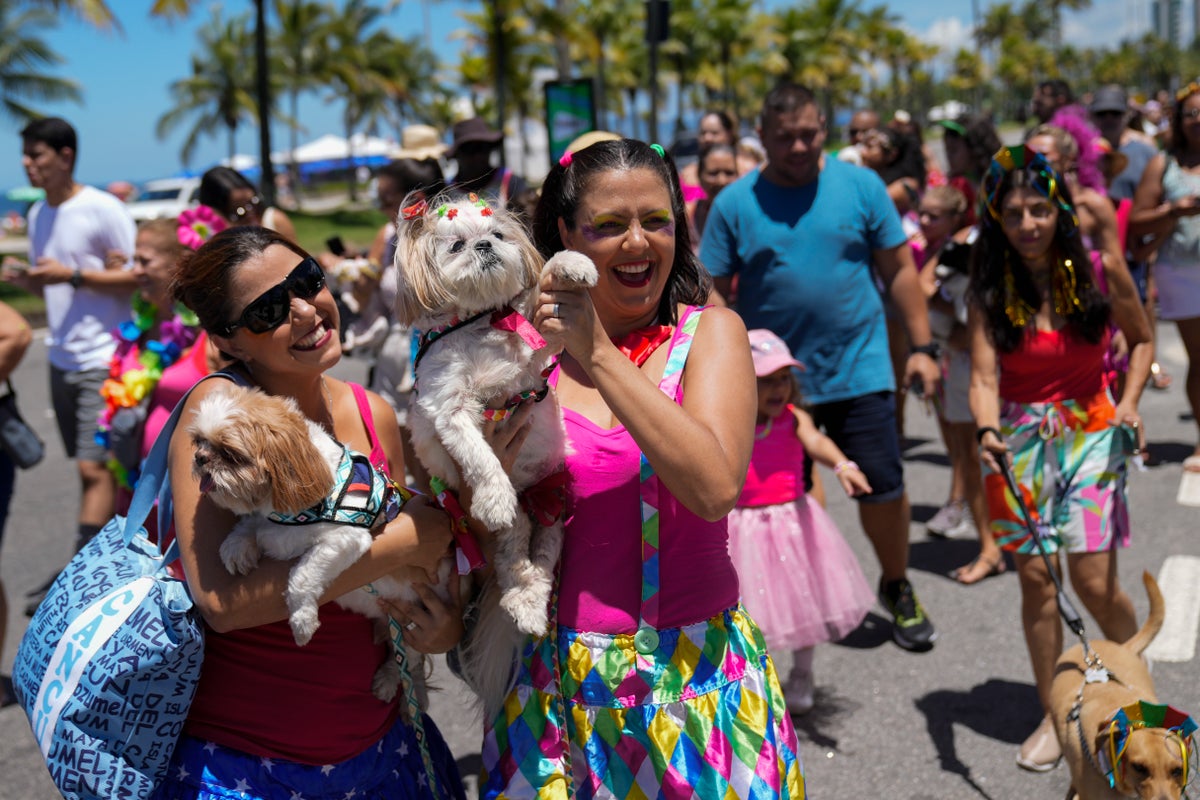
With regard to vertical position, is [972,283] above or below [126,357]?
above

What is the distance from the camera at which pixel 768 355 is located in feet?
13.2

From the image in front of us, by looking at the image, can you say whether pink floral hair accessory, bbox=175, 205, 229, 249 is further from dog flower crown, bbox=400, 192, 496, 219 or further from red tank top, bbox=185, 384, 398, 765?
red tank top, bbox=185, 384, 398, 765

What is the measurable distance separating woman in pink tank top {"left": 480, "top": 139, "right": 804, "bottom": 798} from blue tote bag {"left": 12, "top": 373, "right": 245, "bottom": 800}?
0.63 m

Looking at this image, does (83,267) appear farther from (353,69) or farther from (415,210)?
(353,69)

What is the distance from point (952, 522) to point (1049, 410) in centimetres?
255

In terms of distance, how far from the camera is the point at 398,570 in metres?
2.24

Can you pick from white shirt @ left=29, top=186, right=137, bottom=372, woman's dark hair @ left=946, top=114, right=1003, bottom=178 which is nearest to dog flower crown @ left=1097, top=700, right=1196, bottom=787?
white shirt @ left=29, top=186, right=137, bottom=372

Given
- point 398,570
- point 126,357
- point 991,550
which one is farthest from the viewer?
point 991,550

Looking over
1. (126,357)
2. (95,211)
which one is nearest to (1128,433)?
(126,357)

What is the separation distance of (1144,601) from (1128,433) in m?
1.69

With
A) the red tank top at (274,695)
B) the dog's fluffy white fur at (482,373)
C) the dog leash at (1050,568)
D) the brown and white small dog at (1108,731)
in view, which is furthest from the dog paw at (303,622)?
the dog leash at (1050,568)

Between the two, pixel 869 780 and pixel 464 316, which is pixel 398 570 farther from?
pixel 869 780

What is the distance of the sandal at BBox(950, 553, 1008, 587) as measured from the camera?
5.39m

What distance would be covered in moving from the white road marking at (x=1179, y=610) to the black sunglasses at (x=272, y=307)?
132 inches
